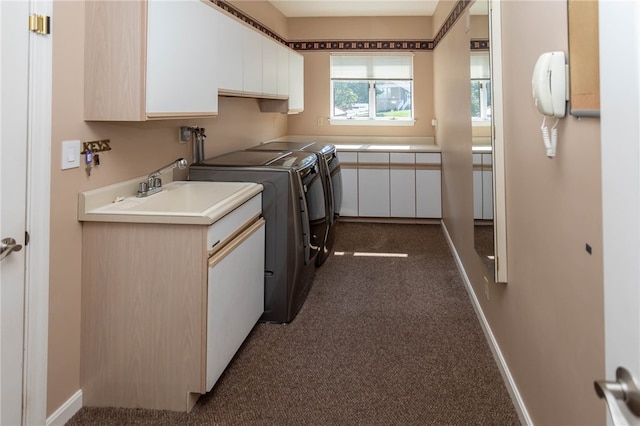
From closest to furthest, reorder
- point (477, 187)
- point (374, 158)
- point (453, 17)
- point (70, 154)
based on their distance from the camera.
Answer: point (70, 154)
point (477, 187)
point (453, 17)
point (374, 158)

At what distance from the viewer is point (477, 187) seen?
2.73 meters

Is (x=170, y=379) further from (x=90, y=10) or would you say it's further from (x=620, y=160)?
(x=620, y=160)

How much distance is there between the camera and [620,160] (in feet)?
1.98

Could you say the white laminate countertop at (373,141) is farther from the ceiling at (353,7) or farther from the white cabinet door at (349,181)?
the ceiling at (353,7)

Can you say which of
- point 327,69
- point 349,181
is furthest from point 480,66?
point 327,69

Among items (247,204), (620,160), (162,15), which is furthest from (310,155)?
(620,160)

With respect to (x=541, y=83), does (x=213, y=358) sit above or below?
below

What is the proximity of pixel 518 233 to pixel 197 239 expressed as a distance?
51.6 inches

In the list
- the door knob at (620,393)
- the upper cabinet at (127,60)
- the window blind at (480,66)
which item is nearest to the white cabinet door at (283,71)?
the window blind at (480,66)

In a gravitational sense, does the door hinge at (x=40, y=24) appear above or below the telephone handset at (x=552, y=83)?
above

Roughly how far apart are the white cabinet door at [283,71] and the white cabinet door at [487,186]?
228cm

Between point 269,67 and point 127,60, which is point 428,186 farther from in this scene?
point 127,60

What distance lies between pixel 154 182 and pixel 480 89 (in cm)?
182

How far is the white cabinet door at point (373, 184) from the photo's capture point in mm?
5504
